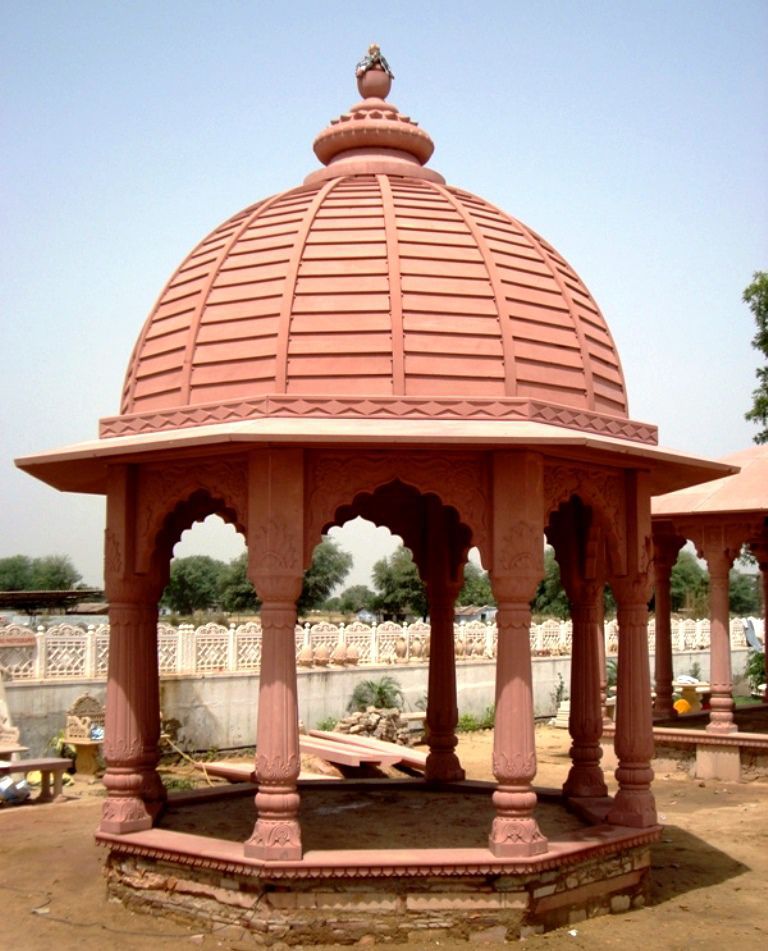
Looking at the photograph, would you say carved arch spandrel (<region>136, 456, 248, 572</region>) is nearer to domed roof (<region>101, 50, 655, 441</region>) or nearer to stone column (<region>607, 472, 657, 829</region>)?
domed roof (<region>101, 50, 655, 441</region>)

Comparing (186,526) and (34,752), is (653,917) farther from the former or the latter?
(34,752)

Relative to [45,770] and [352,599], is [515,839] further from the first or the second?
[352,599]

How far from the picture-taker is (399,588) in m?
61.0

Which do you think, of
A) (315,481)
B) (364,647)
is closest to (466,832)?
(315,481)

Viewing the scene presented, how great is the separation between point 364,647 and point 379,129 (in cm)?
1388

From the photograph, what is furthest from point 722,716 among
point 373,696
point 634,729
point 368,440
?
point 368,440

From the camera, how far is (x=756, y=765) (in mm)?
14875

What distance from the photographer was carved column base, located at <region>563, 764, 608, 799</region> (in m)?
10.2

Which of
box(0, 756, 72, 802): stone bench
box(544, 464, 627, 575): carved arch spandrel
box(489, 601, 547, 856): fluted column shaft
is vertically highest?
box(544, 464, 627, 575): carved arch spandrel

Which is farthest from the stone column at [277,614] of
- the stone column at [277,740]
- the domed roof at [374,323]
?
the domed roof at [374,323]

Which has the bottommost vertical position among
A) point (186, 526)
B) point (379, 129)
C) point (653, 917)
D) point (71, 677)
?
point (653, 917)

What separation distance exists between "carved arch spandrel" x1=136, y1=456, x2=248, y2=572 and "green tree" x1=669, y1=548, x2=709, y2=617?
137ft

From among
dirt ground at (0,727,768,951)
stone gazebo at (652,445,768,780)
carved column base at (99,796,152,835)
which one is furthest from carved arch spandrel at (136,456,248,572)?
stone gazebo at (652,445,768,780)

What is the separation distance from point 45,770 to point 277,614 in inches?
289
